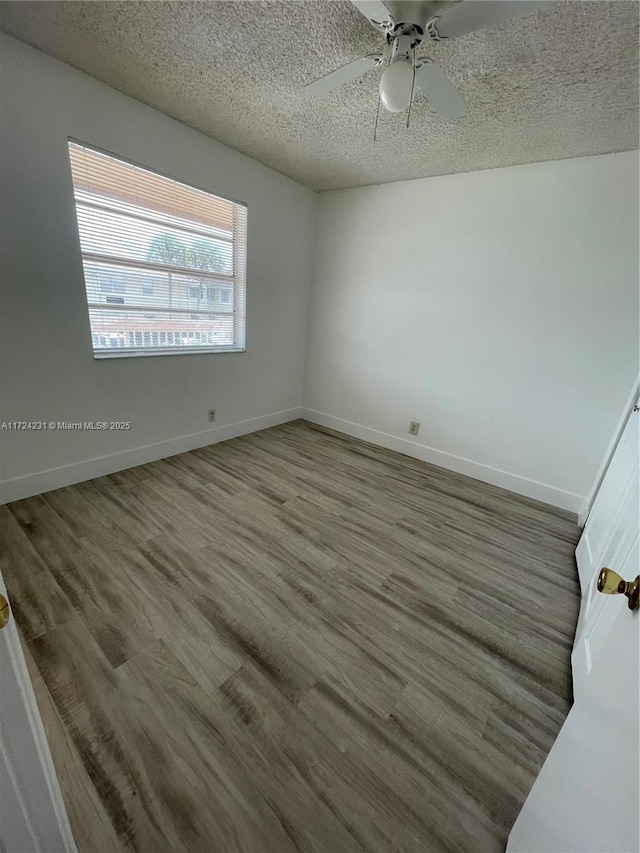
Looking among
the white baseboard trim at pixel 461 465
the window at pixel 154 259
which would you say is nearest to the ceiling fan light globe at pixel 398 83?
the window at pixel 154 259

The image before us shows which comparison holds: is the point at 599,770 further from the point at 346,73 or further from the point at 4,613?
the point at 346,73

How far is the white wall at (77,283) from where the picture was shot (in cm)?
184

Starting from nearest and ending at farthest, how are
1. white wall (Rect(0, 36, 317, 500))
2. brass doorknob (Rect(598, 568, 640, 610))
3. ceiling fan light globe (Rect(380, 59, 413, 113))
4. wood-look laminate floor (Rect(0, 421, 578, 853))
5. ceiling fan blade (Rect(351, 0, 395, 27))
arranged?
brass doorknob (Rect(598, 568, 640, 610))
wood-look laminate floor (Rect(0, 421, 578, 853))
ceiling fan blade (Rect(351, 0, 395, 27))
ceiling fan light globe (Rect(380, 59, 413, 113))
white wall (Rect(0, 36, 317, 500))

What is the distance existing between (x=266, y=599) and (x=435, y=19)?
2.40 metres

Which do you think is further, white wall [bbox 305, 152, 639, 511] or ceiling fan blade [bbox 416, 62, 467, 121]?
white wall [bbox 305, 152, 639, 511]

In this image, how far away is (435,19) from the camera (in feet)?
3.78

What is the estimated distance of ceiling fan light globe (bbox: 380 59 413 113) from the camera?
4.10ft

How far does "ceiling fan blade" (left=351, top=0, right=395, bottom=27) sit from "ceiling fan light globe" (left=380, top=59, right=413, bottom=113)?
0.12 m

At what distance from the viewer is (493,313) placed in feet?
9.02

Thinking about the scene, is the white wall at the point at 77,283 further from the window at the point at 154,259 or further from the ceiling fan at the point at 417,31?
the ceiling fan at the point at 417,31

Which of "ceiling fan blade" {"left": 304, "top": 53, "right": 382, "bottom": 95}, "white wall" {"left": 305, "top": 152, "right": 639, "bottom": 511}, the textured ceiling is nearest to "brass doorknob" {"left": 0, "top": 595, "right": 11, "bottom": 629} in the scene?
"ceiling fan blade" {"left": 304, "top": 53, "right": 382, "bottom": 95}

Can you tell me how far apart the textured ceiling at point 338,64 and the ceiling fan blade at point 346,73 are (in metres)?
0.19

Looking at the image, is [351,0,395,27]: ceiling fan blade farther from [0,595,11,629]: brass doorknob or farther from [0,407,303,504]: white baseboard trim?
[0,407,303,504]: white baseboard trim

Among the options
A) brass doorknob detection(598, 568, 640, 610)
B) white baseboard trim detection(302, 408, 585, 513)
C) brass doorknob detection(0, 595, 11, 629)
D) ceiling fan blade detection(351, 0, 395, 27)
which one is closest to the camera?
brass doorknob detection(0, 595, 11, 629)
